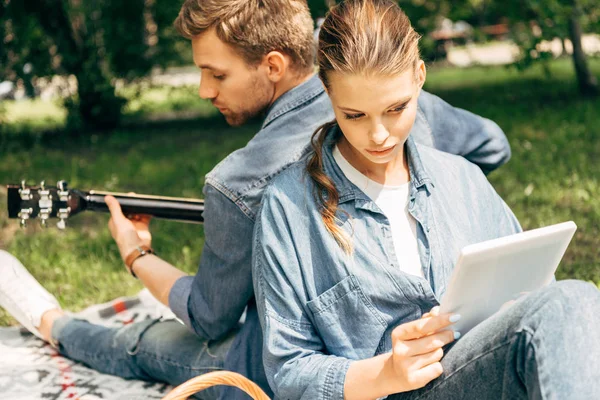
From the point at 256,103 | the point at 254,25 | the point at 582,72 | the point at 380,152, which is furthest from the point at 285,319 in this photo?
the point at 582,72

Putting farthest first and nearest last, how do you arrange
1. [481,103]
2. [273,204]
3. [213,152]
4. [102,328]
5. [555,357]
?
[481,103] → [213,152] → [102,328] → [273,204] → [555,357]

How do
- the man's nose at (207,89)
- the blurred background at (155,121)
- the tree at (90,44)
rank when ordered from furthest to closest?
the tree at (90,44) → the blurred background at (155,121) → the man's nose at (207,89)

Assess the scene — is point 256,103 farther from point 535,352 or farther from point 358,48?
point 535,352

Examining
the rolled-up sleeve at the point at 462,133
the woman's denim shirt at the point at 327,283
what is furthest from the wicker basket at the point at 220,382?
the rolled-up sleeve at the point at 462,133

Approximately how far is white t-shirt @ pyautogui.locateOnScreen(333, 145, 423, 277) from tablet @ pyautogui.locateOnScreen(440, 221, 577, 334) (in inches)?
8.9

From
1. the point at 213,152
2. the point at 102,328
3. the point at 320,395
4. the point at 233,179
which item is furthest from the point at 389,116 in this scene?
the point at 213,152

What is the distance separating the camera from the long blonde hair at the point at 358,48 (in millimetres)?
1943

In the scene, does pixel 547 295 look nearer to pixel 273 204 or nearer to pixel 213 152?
pixel 273 204

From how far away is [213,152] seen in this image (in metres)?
7.29

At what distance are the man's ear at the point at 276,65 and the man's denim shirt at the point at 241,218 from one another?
8 centimetres

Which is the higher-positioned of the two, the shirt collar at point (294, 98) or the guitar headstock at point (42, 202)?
the shirt collar at point (294, 98)

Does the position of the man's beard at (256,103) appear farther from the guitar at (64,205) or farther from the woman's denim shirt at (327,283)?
the guitar at (64,205)

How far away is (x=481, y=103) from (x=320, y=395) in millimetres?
7472

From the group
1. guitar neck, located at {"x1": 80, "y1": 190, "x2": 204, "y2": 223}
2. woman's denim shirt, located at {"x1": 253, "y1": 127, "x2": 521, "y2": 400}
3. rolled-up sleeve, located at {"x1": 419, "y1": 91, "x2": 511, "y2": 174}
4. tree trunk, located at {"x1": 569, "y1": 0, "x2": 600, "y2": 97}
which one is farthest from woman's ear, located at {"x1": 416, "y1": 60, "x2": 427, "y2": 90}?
tree trunk, located at {"x1": 569, "y1": 0, "x2": 600, "y2": 97}
